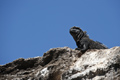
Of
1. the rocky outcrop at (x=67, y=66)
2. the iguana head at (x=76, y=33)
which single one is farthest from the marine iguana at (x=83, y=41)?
the rocky outcrop at (x=67, y=66)

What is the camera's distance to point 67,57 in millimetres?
8273

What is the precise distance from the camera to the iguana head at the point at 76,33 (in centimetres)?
1017

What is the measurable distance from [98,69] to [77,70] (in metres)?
0.97

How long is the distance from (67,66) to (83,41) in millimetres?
1827

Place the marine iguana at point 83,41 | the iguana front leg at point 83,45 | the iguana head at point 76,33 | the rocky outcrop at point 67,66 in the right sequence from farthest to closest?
the iguana head at point 76,33, the marine iguana at point 83,41, the iguana front leg at point 83,45, the rocky outcrop at point 67,66

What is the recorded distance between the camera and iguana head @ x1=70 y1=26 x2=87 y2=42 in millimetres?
10170

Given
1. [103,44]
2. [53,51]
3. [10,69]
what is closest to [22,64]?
[10,69]

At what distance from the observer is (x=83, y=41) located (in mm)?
9336

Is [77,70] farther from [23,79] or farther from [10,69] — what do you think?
[10,69]

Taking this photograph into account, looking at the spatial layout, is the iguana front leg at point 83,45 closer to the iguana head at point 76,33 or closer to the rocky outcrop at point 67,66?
the rocky outcrop at point 67,66

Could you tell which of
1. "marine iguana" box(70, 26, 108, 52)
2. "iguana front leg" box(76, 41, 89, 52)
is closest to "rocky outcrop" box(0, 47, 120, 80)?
"iguana front leg" box(76, 41, 89, 52)

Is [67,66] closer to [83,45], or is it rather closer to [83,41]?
Answer: [83,45]

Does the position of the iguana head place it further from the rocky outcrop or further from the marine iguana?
the rocky outcrop

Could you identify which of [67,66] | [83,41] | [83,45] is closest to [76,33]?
[83,41]
